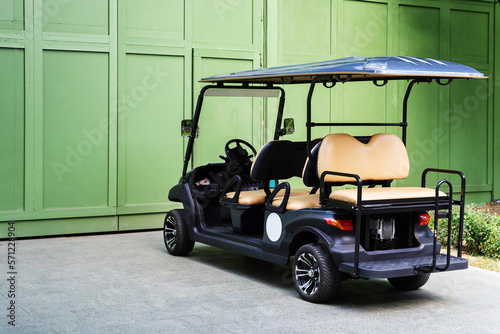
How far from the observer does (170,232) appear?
7.80 metres

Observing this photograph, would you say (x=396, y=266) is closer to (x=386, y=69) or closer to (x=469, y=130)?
(x=386, y=69)

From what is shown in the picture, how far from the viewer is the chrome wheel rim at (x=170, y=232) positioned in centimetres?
769

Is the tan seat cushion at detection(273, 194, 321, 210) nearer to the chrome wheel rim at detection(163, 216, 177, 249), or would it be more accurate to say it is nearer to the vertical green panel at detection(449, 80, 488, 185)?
the chrome wheel rim at detection(163, 216, 177, 249)

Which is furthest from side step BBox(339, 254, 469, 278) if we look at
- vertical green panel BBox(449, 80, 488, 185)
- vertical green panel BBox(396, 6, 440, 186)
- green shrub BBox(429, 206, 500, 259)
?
vertical green panel BBox(449, 80, 488, 185)

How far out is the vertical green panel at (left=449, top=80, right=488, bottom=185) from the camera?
457 inches

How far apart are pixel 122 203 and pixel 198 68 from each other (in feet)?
6.66

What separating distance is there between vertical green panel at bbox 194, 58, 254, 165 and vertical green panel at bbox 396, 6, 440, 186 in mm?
2708

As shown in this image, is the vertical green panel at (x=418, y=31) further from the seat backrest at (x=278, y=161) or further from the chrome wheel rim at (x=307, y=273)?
the chrome wheel rim at (x=307, y=273)

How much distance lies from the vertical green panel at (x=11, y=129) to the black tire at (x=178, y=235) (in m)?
1.99

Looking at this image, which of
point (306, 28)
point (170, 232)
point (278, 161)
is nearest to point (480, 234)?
point (278, 161)

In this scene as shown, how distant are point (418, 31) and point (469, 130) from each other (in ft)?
6.17

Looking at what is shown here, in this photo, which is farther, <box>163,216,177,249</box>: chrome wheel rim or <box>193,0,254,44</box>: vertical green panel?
<box>193,0,254,44</box>: vertical green panel

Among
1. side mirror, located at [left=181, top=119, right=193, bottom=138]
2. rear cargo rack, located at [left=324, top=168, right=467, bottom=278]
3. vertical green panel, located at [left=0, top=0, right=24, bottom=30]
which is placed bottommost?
rear cargo rack, located at [left=324, top=168, right=467, bottom=278]

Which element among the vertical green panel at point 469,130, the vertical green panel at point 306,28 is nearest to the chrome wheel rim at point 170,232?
the vertical green panel at point 306,28
